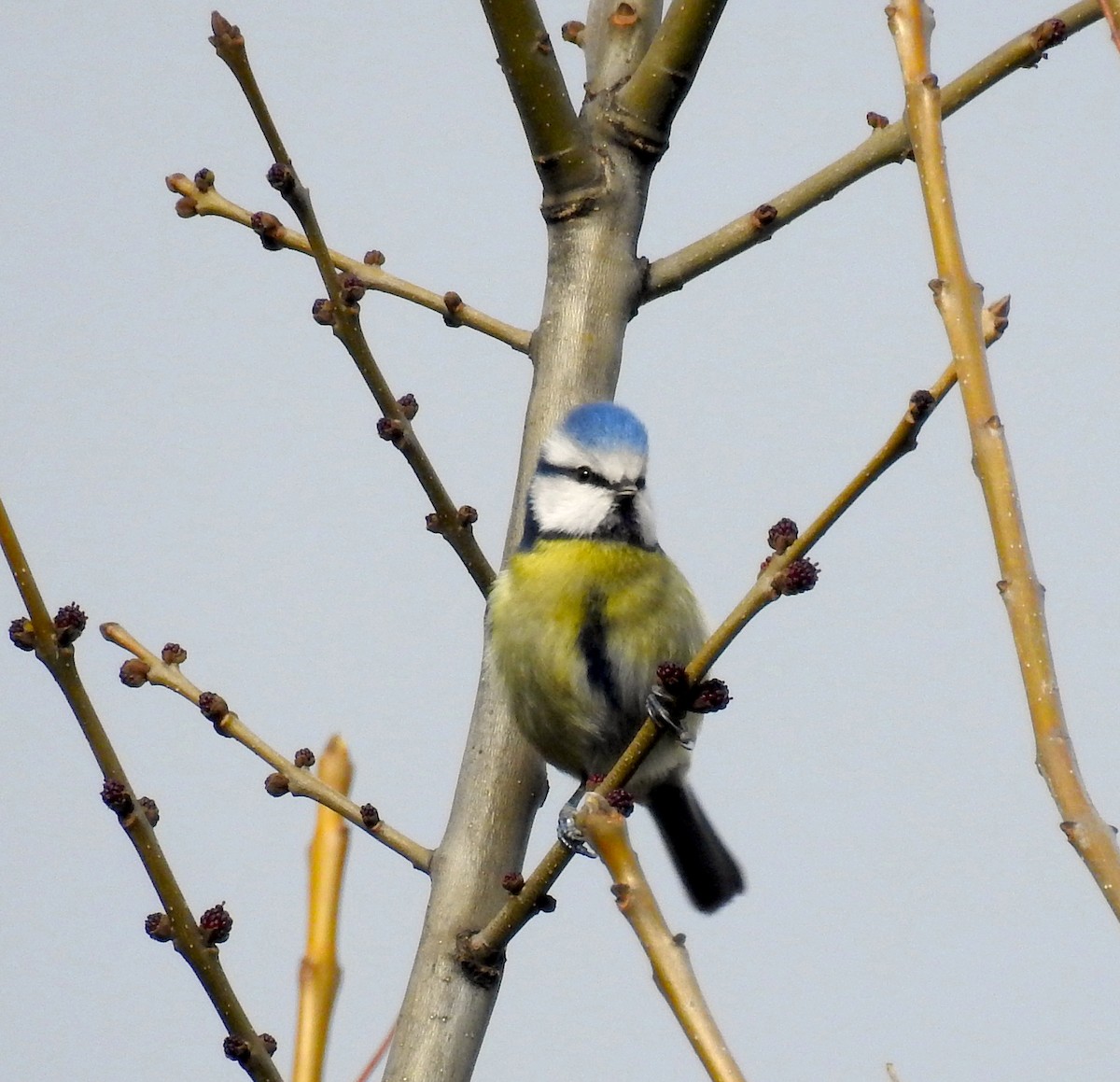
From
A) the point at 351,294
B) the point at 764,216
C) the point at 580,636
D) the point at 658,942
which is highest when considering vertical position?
the point at 764,216

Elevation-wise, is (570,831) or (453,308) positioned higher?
(453,308)

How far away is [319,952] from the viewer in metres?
1.73

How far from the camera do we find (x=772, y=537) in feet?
4.91

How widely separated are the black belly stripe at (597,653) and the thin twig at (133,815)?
43.1 inches

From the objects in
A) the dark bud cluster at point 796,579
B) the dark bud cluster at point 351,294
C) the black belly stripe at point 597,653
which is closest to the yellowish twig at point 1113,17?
the dark bud cluster at point 796,579

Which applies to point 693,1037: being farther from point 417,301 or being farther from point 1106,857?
point 417,301

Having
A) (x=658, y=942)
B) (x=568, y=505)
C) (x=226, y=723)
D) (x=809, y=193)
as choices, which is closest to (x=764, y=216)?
(x=809, y=193)

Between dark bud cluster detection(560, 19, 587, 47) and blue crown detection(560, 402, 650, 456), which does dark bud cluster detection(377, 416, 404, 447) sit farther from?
dark bud cluster detection(560, 19, 587, 47)

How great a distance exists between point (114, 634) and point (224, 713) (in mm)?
221

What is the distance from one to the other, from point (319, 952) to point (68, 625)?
0.45 m

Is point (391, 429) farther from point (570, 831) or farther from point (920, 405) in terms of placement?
point (920, 405)

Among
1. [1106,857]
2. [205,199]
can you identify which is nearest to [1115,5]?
[1106,857]

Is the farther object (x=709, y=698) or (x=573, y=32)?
(x=573, y=32)

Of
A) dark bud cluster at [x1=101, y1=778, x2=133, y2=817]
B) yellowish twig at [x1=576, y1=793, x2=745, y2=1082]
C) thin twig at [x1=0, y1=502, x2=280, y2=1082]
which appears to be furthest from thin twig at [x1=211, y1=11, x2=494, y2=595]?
yellowish twig at [x1=576, y1=793, x2=745, y2=1082]
